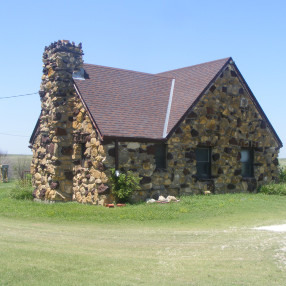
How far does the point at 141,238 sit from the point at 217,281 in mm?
3932

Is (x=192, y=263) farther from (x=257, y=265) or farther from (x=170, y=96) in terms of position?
(x=170, y=96)

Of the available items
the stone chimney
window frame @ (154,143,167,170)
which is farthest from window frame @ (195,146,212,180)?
the stone chimney

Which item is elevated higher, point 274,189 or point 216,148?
point 216,148

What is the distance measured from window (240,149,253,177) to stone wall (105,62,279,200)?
0.79 ft

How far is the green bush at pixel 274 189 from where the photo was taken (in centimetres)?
2150

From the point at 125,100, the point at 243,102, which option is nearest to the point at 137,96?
the point at 125,100

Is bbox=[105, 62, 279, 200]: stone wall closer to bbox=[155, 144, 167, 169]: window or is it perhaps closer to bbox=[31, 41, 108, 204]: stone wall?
bbox=[155, 144, 167, 169]: window

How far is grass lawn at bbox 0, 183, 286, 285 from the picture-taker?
802cm

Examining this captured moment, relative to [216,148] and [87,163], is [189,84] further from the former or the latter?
[87,163]

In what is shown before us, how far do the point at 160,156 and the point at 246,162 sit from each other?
5403mm

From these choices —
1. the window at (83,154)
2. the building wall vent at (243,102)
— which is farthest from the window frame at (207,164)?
the window at (83,154)

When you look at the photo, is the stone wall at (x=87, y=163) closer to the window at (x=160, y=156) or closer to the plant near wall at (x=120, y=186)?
the plant near wall at (x=120, y=186)

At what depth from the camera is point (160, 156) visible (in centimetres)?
1923

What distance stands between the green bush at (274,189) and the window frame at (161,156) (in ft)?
18.9
